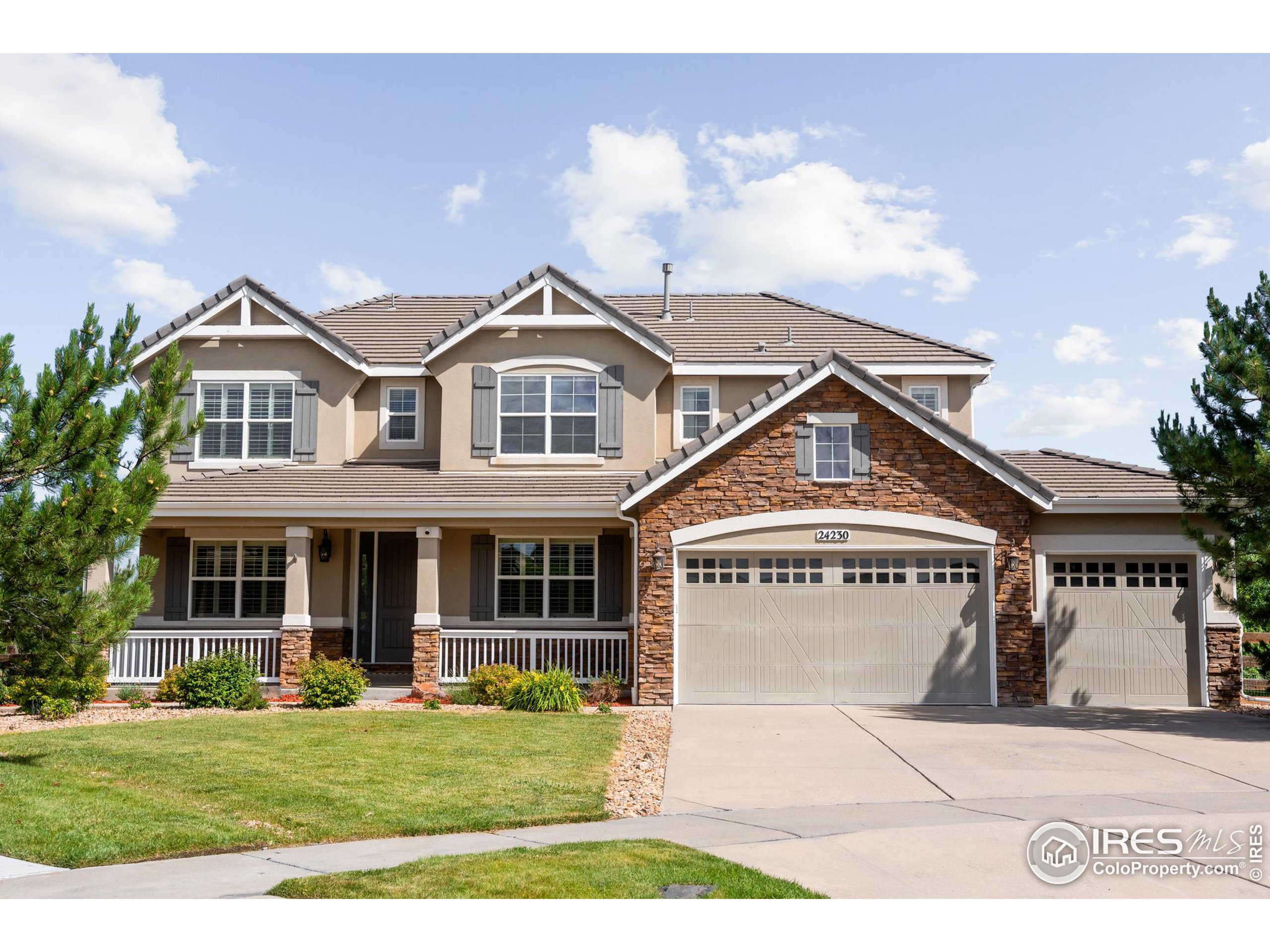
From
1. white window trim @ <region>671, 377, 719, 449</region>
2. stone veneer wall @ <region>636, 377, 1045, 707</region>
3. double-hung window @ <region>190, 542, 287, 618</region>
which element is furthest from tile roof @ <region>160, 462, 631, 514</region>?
stone veneer wall @ <region>636, 377, 1045, 707</region>

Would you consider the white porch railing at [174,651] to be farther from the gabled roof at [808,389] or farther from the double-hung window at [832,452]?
the double-hung window at [832,452]

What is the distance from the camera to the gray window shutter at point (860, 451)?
16.4 metres

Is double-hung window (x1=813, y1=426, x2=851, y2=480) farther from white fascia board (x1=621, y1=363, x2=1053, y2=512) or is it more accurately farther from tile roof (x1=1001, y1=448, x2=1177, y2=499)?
tile roof (x1=1001, y1=448, x2=1177, y2=499)

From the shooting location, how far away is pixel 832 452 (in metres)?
16.5

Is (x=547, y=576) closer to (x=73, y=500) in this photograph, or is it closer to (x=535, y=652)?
(x=535, y=652)

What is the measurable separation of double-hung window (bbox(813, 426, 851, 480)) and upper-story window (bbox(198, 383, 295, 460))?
10010 mm

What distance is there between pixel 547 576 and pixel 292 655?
14.9ft

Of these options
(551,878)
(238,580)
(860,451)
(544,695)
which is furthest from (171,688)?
(551,878)

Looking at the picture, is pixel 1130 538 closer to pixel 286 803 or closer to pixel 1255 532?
pixel 1255 532

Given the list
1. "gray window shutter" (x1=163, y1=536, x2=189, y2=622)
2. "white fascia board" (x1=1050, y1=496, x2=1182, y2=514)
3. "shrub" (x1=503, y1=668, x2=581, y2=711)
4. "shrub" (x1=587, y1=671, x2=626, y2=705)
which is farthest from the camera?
"gray window shutter" (x1=163, y1=536, x2=189, y2=622)

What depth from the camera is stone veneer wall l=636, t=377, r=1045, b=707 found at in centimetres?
1639

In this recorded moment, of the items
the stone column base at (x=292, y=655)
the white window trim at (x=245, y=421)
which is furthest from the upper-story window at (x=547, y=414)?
the stone column base at (x=292, y=655)

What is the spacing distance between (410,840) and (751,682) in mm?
9160

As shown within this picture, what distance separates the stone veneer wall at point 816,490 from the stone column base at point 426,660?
11.6 feet
